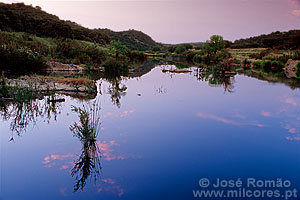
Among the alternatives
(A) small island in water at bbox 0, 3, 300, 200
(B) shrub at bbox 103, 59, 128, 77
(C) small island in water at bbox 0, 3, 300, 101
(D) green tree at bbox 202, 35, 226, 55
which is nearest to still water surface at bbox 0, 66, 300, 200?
(A) small island in water at bbox 0, 3, 300, 200

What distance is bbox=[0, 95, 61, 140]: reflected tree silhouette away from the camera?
284 inches

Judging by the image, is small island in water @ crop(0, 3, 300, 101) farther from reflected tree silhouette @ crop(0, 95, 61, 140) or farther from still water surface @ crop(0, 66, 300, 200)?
still water surface @ crop(0, 66, 300, 200)

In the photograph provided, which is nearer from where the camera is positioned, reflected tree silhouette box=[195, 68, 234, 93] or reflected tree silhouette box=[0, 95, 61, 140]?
reflected tree silhouette box=[0, 95, 61, 140]

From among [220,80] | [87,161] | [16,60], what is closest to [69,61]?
[16,60]

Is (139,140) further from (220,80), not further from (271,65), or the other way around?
(271,65)

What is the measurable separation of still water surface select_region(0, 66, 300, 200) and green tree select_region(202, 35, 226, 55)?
41411 millimetres

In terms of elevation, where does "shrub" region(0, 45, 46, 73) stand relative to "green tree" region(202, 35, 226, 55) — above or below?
below

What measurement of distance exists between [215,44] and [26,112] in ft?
152

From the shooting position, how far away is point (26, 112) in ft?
26.9

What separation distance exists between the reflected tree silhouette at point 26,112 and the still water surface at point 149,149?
0.04 m

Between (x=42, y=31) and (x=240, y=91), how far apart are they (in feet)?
127

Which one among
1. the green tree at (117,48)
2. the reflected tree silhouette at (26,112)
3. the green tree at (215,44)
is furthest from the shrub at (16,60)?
the green tree at (215,44)

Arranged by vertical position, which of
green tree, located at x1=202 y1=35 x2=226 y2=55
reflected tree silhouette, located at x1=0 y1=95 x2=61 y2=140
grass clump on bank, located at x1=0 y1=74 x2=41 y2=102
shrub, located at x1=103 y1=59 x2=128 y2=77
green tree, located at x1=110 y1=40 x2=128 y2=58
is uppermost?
green tree, located at x1=202 y1=35 x2=226 y2=55

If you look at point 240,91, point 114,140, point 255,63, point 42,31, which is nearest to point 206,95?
point 240,91
